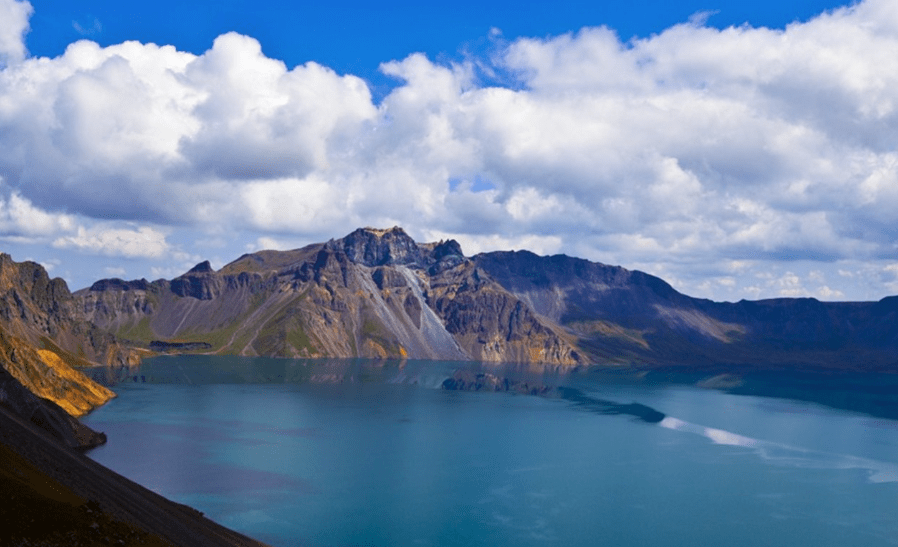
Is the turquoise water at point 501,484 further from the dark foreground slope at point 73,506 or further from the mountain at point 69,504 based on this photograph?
the mountain at point 69,504

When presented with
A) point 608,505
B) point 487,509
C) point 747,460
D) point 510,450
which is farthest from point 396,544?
point 747,460

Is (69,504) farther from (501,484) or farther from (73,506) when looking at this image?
(501,484)

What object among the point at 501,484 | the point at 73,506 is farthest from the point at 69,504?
the point at 501,484

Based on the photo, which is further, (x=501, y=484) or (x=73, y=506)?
(x=501, y=484)

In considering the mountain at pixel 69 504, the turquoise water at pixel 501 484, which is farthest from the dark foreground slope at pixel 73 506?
the turquoise water at pixel 501 484

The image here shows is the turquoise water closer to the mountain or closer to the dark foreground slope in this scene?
the dark foreground slope

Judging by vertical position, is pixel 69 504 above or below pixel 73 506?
above

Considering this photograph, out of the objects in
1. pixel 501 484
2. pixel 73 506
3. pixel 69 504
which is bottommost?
pixel 501 484

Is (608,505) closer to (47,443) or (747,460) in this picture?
(747,460)
